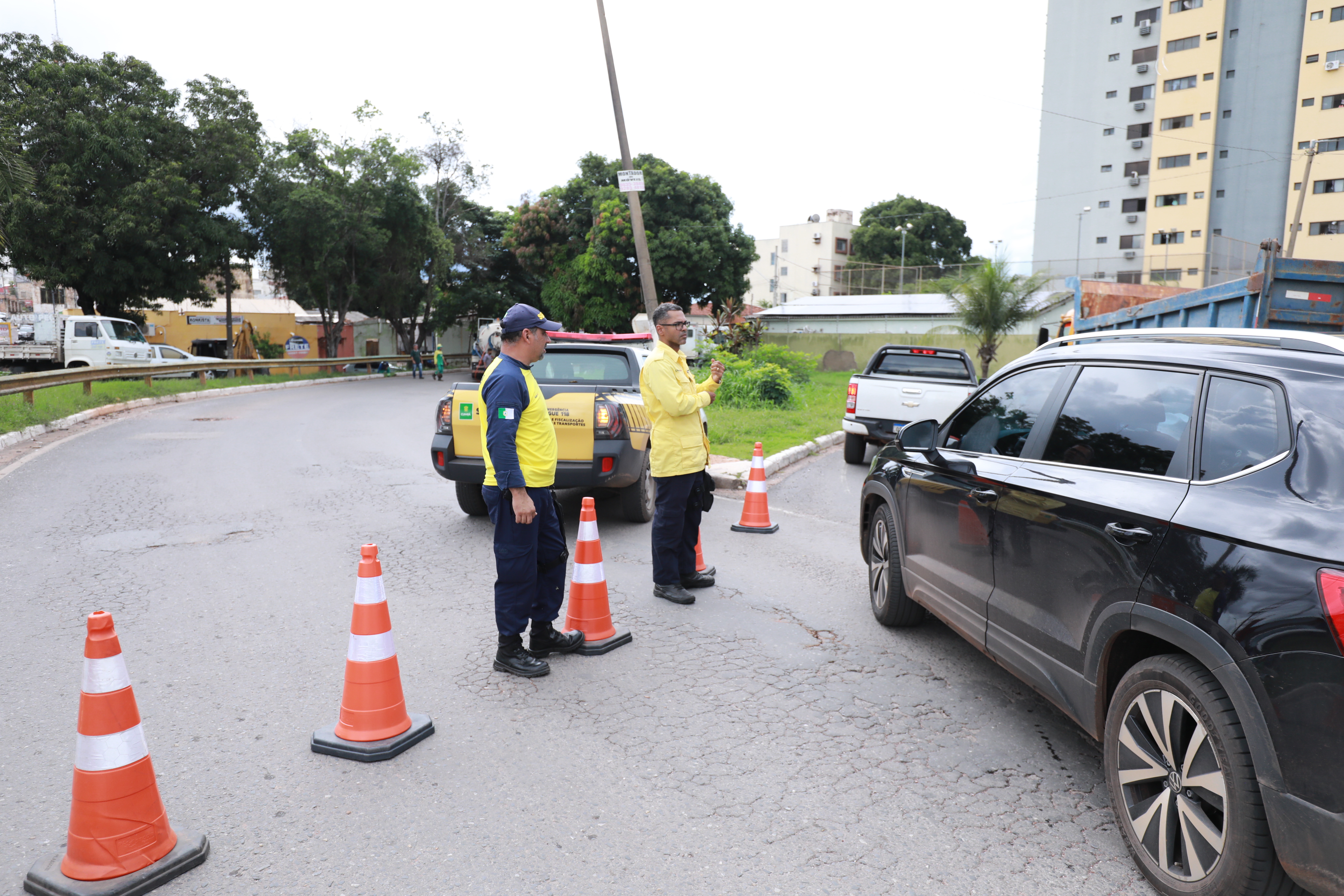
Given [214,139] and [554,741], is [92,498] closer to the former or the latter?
[554,741]

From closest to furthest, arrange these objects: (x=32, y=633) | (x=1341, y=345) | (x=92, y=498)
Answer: (x=1341, y=345)
(x=32, y=633)
(x=92, y=498)

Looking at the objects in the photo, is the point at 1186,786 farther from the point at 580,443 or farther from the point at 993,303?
the point at 993,303

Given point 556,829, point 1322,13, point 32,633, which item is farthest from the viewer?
point 1322,13

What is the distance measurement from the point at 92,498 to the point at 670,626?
21.7ft

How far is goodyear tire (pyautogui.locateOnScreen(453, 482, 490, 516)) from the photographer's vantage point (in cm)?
789

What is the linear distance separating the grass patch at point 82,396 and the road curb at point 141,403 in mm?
84

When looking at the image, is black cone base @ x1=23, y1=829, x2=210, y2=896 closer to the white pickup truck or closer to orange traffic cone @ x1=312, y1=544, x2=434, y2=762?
orange traffic cone @ x1=312, y1=544, x2=434, y2=762

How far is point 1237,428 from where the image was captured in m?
2.67

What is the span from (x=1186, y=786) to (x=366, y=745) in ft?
9.54

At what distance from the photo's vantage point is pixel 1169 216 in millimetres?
49219

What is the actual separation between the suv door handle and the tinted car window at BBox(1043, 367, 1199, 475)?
0.75 feet

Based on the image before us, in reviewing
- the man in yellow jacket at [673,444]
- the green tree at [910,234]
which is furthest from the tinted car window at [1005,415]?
the green tree at [910,234]

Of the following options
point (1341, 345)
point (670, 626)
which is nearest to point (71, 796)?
point (670, 626)

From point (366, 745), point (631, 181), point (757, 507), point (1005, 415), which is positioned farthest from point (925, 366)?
point (366, 745)
